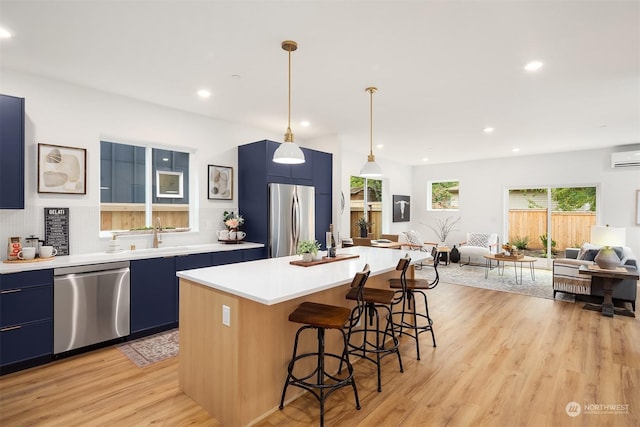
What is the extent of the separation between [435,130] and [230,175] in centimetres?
347

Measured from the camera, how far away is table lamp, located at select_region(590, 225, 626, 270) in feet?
14.6

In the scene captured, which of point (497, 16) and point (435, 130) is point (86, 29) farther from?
point (435, 130)

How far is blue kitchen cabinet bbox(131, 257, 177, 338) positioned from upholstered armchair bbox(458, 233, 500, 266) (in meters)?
6.64

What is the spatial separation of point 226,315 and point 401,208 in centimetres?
765

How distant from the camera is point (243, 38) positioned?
8.52 feet

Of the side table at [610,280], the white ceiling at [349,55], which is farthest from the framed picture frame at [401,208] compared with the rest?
the side table at [610,280]

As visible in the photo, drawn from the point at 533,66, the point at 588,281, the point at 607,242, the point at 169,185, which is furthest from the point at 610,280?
the point at 169,185

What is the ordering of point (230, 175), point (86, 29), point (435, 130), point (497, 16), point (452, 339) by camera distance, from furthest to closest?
1. point (435, 130)
2. point (230, 175)
3. point (452, 339)
4. point (86, 29)
5. point (497, 16)

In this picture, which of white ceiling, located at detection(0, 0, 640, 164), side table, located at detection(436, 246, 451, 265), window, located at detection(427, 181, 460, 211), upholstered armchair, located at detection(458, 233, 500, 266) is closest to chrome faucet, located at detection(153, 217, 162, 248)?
white ceiling, located at detection(0, 0, 640, 164)

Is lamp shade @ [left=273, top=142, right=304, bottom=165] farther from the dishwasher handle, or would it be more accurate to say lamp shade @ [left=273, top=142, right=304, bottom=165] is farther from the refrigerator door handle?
the refrigerator door handle

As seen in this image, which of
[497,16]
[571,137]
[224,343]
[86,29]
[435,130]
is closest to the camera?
[224,343]

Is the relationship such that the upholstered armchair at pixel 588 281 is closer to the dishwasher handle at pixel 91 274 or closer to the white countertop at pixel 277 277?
the white countertop at pixel 277 277

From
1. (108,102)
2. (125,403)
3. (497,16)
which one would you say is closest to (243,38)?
(497,16)

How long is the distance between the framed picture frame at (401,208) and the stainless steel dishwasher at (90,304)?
6.84 meters
